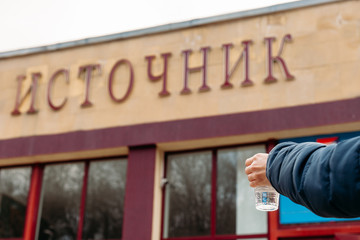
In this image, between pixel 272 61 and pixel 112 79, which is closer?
pixel 272 61

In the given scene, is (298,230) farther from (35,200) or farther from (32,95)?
(32,95)

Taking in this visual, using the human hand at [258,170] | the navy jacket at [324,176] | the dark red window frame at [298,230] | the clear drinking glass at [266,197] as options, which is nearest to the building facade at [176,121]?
the dark red window frame at [298,230]

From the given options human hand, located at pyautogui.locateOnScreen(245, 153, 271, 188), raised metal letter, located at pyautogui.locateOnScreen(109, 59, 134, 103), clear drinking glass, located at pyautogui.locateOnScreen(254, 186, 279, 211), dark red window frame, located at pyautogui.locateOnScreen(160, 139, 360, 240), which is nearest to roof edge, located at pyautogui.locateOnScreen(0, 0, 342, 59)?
raised metal letter, located at pyautogui.locateOnScreen(109, 59, 134, 103)

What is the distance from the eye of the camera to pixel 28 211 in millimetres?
11641

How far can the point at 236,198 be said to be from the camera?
33.5 ft

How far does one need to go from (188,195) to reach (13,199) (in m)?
3.63

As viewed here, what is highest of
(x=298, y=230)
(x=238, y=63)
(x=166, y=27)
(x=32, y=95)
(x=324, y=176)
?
(x=166, y=27)

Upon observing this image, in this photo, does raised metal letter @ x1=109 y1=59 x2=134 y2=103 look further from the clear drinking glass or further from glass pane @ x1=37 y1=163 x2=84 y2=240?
the clear drinking glass

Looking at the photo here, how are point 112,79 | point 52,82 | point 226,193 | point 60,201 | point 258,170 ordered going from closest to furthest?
point 258,170, point 226,193, point 60,201, point 112,79, point 52,82

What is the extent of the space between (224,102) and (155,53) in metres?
1.77

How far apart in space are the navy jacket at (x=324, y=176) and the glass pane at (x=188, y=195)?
810 cm

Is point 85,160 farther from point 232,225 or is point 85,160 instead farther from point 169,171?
point 232,225

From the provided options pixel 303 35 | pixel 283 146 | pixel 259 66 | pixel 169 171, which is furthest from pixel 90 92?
pixel 283 146

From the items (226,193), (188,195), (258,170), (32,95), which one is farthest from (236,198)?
(258,170)
